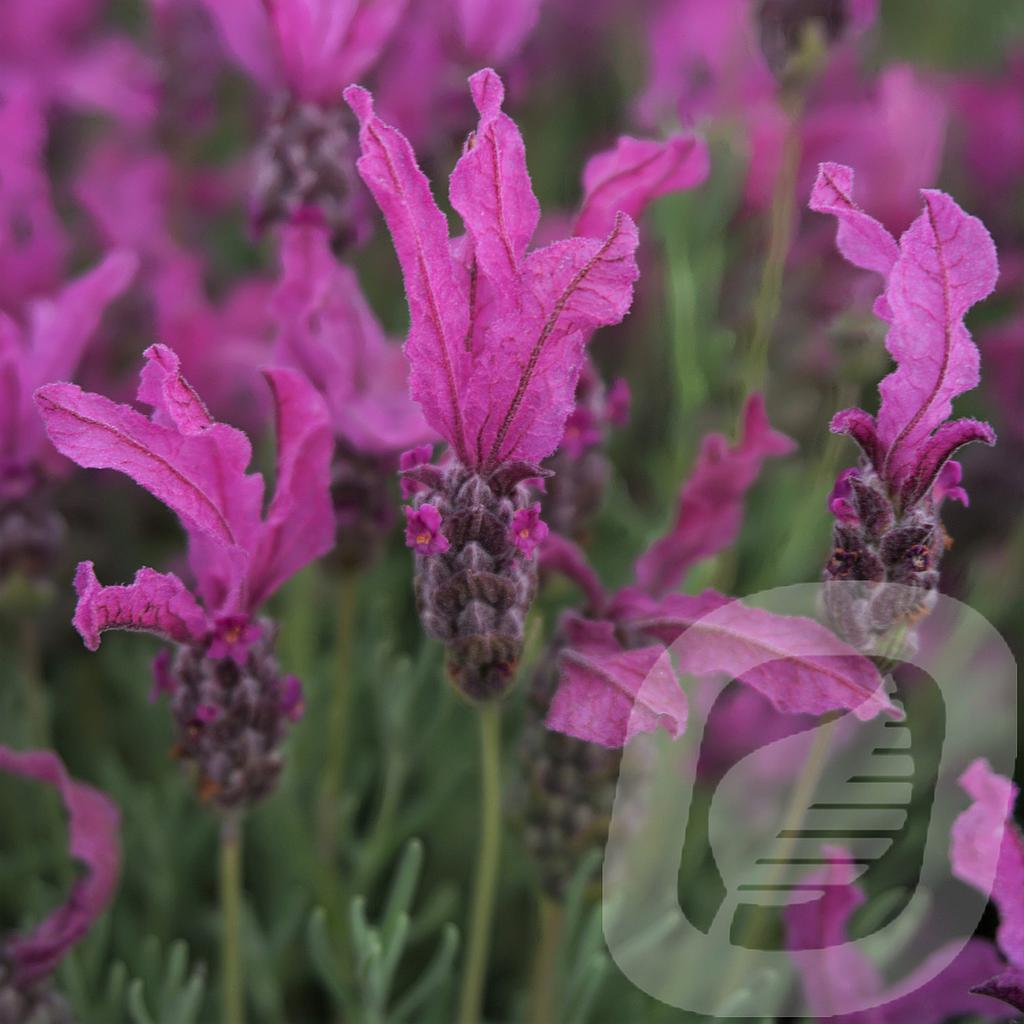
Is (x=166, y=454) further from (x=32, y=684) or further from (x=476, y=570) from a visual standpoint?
(x=32, y=684)

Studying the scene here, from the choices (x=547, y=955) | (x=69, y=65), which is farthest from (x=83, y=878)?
(x=69, y=65)

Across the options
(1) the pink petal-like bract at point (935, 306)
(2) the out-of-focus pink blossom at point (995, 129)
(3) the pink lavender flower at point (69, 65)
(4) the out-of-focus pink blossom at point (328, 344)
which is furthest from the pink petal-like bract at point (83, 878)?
(2) the out-of-focus pink blossom at point (995, 129)

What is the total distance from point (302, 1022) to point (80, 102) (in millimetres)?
904

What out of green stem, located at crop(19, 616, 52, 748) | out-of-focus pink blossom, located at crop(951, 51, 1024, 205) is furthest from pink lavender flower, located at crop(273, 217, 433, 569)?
out-of-focus pink blossom, located at crop(951, 51, 1024, 205)

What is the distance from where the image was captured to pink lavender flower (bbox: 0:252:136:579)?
0.77 metres

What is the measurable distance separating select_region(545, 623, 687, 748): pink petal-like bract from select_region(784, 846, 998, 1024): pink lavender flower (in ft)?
0.58

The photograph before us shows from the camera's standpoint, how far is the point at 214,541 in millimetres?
624

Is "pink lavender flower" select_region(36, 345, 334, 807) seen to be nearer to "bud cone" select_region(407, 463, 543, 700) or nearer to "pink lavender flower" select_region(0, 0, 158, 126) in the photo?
"bud cone" select_region(407, 463, 543, 700)

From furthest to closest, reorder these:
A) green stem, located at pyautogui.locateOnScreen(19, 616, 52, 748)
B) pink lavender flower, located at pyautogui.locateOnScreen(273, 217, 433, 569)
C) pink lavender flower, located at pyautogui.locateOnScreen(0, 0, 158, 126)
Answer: pink lavender flower, located at pyautogui.locateOnScreen(0, 0, 158, 126), green stem, located at pyautogui.locateOnScreen(19, 616, 52, 748), pink lavender flower, located at pyautogui.locateOnScreen(273, 217, 433, 569)

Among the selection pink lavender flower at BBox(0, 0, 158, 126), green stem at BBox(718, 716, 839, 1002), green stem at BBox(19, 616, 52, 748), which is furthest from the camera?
pink lavender flower at BBox(0, 0, 158, 126)

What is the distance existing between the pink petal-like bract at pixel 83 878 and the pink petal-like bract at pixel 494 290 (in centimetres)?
30

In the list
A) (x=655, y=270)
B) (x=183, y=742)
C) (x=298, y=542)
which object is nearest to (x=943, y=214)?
(x=298, y=542)

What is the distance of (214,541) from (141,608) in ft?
0.17

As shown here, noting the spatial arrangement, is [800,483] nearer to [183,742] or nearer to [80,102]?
[183,742]
